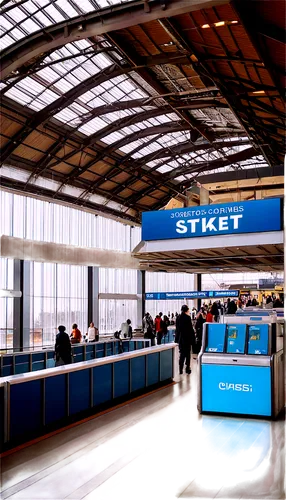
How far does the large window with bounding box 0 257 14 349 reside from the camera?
2512 cm

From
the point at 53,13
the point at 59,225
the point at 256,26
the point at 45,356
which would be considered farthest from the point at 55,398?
the point at 59,225

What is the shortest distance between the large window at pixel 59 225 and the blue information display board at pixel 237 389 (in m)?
18.6

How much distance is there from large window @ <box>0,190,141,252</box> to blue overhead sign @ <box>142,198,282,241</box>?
58.3ft

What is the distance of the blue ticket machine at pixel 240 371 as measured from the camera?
25.6 feet

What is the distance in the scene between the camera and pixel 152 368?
11.0m

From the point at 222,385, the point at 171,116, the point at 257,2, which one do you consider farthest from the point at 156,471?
the point at 171,116

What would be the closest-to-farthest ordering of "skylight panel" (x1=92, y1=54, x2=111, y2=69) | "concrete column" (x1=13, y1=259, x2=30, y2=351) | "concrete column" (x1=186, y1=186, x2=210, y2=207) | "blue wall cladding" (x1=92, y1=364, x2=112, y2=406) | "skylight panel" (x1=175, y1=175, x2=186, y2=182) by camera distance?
1. "blue wall cladding" (x1=92, y1=364, x2=112, y2=406)
2. "concrete column" (x1=186, y1=186, x2=210, y2=207)
3. "skylight panel" (x1=92, y1=54, x2=111, y2=69)
4. "concrete column" (x1=13, y1=259, x2=30, y2=351)
5. "skylight panel" (x1=175, y1=175, x2=186, y2=182)

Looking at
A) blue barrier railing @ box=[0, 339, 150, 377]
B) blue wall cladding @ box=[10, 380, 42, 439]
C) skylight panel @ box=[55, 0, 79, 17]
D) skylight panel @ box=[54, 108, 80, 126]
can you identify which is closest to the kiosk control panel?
blue wall cladding @ box=[10, 380, 42, 439]

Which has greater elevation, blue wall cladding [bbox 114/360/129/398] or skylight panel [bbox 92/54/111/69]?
skylight panel [bbox 92/54/111/69]

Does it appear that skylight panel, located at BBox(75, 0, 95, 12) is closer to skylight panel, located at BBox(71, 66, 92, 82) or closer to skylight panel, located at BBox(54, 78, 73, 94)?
skylight panel, located at BBox(71, 66, 92, 82)

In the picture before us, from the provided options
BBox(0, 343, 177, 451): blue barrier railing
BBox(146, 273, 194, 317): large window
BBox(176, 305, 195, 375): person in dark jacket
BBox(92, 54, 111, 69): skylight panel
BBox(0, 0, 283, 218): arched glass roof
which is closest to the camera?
BBox(0, 343, 177, 451): blue barrier railing

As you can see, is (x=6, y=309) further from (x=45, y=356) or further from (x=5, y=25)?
(x=5, y=25)

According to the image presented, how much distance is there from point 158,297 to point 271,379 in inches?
710

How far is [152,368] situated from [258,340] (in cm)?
351
